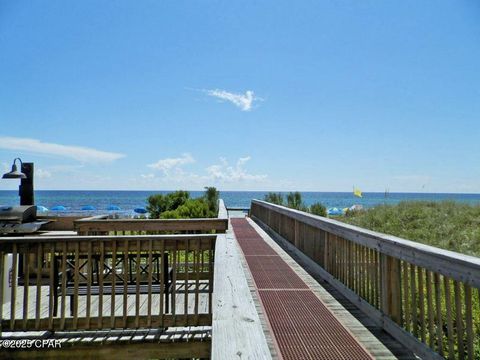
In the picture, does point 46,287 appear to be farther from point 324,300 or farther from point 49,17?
point 49,17

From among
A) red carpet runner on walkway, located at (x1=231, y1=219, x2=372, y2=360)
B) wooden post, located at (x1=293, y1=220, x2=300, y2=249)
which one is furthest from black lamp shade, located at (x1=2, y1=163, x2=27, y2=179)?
wooden post, located at (x1=293, y1=220, x2=300, y2=249)

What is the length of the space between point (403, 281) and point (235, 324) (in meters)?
2.85

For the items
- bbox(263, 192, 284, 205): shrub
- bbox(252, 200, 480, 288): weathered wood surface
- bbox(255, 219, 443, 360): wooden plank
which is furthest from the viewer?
bbox(263, 192, 284, 205): shrub

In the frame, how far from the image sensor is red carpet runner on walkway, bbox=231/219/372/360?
2982mm

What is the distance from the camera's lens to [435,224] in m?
11.1

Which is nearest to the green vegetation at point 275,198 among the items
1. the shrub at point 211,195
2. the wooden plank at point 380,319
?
the shrub at point 211,195

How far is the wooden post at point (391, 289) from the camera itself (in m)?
3.43

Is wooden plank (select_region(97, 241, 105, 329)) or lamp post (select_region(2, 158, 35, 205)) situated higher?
lamp post (select_region(2, 158, 35, 205))

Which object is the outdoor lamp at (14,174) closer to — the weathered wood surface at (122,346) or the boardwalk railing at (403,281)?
the weathered wood surface at (122,346)

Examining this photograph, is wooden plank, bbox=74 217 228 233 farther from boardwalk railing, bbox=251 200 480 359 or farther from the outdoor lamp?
the outdoor lamp

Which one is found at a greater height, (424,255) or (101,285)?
(424,255)

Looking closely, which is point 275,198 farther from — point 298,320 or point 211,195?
point 298,320

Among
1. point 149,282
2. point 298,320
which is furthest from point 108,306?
point 298,320

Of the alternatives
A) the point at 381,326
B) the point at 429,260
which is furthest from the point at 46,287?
the point at 429,260
